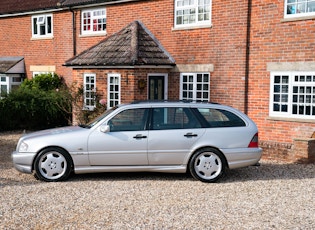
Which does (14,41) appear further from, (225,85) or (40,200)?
(40,200)

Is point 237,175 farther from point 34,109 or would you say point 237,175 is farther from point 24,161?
point 34,109

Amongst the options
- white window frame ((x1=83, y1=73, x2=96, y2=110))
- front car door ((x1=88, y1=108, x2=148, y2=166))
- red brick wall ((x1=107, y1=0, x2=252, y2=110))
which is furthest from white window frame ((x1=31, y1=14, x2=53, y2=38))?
front car door ((x1=88, y1=108, x2=148, y2=166))

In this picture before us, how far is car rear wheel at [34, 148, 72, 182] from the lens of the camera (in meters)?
7.95

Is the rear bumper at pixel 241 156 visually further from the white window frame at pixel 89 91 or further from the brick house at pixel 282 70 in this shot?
the white window frame at pixel 89 91

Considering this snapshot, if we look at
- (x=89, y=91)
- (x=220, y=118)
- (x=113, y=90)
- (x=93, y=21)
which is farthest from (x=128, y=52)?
(x=220, y=118)

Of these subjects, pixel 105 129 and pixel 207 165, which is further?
pixel 207 165

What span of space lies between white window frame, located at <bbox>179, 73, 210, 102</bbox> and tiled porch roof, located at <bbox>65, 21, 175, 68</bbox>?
2.43ft

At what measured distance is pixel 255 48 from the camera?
1276 cm

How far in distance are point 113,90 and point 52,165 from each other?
699 centimetres

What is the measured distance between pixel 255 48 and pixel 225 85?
A: 1.48 m

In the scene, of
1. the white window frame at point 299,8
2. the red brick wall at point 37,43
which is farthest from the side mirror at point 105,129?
the red brick wall at point 37,43

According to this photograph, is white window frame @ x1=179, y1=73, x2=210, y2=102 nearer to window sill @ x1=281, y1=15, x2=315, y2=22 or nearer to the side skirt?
window sill @ x1=281, y1=15, x2=315, y2=22

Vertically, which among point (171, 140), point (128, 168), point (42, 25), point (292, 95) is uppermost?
point (42, 25)

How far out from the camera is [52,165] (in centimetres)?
796
